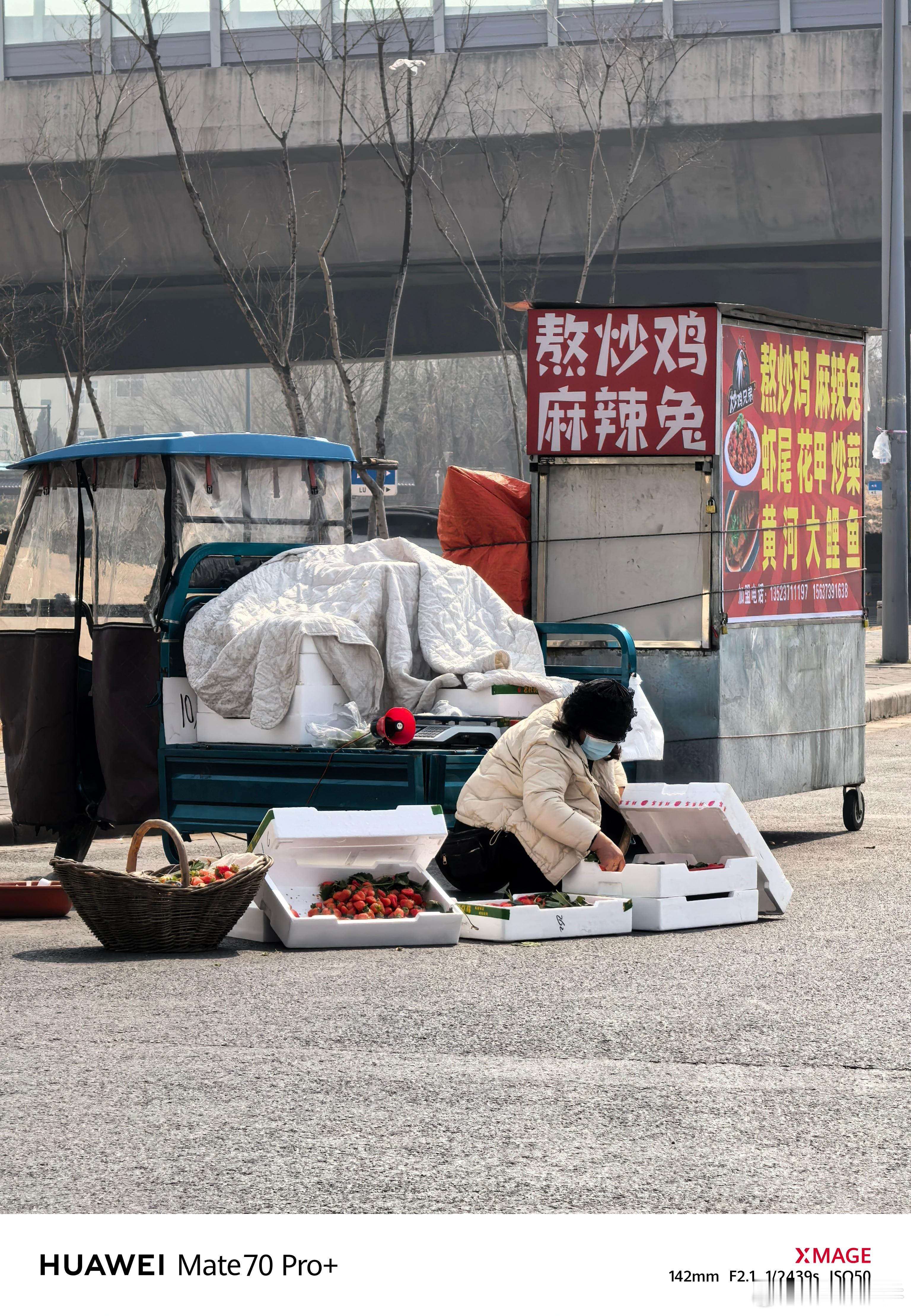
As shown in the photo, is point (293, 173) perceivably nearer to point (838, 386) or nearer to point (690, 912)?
point (838, 386)

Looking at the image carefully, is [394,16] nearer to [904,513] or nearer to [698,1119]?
[904,513]

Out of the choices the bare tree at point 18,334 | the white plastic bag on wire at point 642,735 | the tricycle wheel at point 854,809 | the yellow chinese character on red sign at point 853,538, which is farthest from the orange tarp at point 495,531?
the bare tree at point 18,334

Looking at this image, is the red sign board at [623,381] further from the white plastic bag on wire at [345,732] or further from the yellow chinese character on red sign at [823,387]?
the white plastic bag on wire at [345,732]

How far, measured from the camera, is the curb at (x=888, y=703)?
1900 centimetres

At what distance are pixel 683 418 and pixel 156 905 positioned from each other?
4.83 meters

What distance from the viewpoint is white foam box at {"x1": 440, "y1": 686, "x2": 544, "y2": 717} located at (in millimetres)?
9180

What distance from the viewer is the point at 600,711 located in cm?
793

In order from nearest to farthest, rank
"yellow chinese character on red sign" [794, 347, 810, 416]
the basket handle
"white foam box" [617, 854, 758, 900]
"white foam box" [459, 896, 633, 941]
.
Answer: the basket handle → "white foam box" [459, 896, 633, 941] → "white foam box" [617, 854, 758, 900] → "yellow chinese character on red sign" [794, 347, 810, 416]

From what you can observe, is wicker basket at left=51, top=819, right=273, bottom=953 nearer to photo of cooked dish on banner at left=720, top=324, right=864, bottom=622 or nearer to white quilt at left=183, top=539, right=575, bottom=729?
white quilt at left=183, top=539, right=575, bottom=729

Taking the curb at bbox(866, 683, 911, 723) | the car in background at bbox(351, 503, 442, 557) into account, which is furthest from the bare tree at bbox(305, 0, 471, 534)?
the car in background at bbox(351, 503, 442, 557)

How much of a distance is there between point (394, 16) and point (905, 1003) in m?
18.8

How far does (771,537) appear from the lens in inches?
434

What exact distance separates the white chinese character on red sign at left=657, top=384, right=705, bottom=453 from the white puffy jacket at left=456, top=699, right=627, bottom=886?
2.65 m

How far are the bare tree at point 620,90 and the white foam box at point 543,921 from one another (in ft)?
54.7
